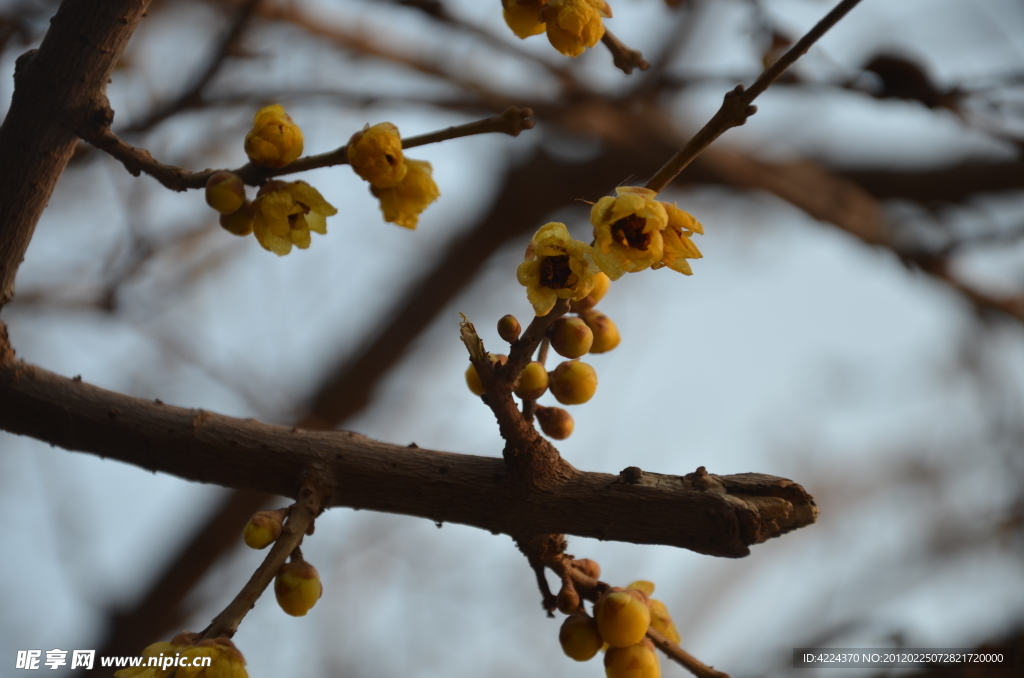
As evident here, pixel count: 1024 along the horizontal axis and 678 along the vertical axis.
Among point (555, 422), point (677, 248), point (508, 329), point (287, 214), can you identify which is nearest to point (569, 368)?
point (555, 422)

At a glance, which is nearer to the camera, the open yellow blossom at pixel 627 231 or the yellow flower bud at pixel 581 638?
the open yellow blossom at pixel 627 231

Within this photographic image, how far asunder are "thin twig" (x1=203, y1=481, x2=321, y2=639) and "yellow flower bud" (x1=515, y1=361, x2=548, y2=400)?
42cm

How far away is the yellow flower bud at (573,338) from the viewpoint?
4.28 ft

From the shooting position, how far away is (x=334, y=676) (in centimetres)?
572

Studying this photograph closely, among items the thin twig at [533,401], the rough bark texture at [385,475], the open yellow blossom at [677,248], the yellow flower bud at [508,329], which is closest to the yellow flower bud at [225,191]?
the rough bark texture at [385,475]

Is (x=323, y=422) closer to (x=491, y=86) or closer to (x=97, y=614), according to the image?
(x=97, y=614)

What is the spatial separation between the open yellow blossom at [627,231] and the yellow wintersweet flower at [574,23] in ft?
1.38

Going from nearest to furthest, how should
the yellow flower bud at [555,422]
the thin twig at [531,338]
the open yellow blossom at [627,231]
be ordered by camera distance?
the open yellow blossom at [627,231]
the thin twig at [531,338]
the yellow flower bud at [555,422]

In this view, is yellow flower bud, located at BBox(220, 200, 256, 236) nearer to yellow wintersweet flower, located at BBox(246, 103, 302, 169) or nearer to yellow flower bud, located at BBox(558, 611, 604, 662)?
yellow wintersweet flower, located at BBox(246, 103, 302, 169)

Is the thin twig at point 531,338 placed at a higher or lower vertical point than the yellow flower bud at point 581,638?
higher

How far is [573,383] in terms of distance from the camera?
1444 millimetres

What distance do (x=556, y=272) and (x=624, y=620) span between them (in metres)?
0.63

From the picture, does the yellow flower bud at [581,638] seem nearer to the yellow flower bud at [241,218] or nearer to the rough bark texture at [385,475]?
the rough bark texture at [385,475]

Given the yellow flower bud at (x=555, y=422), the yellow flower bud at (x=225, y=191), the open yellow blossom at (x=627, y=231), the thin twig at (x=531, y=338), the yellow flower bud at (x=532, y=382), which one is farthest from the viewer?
the yellow flower bud at (x=555, y=422)
